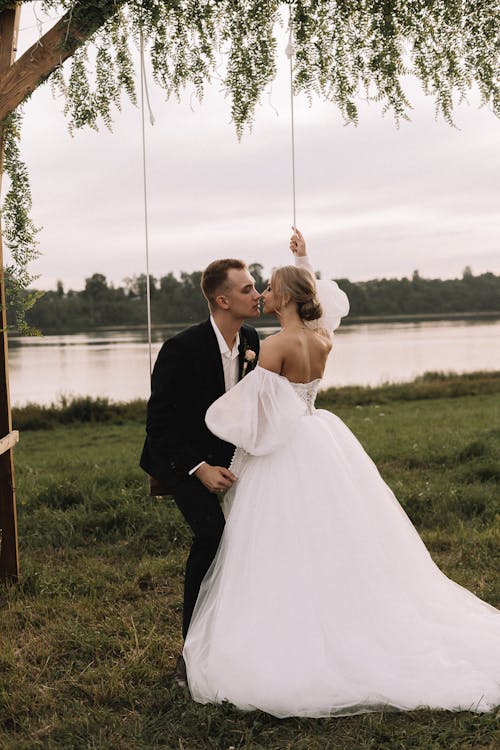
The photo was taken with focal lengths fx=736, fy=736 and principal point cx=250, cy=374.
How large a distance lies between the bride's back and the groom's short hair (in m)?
0.39

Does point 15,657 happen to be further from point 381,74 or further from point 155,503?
point 381,74

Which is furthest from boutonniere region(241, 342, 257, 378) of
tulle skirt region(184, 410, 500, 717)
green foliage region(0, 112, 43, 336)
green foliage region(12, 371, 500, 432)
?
green foliage region(12, 371, 500, 432)

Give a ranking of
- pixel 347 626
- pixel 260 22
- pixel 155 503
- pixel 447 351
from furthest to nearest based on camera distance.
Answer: pixel 447 351 < pixel 155 503 < pixel 260 22 < pixel 347 626

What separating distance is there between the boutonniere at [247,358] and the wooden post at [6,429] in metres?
1.33

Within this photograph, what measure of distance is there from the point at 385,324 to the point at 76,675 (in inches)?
1642

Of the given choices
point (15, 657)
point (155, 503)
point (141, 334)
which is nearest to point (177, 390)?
point (15, 657)

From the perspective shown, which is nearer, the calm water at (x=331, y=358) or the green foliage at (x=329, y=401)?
the green foliage at (x=329, y=401)

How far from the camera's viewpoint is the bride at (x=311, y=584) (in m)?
3.06

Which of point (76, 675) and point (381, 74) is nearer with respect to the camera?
point (76, 675)

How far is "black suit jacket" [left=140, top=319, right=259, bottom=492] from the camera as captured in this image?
350 cm

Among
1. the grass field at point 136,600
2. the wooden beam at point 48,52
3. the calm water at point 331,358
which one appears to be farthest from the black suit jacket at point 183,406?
the calm water at point 331,358

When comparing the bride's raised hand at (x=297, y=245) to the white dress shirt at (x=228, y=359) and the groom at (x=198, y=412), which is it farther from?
the white dress shirt at (x=228, y=359)

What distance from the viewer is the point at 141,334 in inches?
1665

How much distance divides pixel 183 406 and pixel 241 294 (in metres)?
0.61
